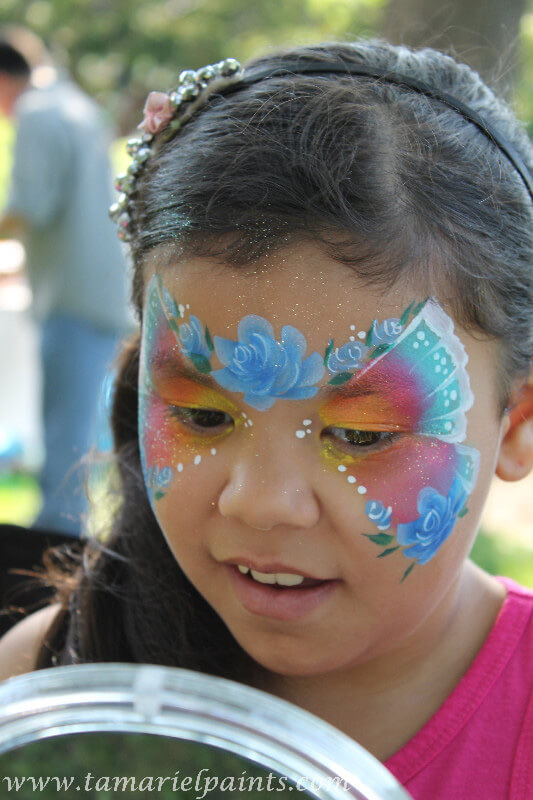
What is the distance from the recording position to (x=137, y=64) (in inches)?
575

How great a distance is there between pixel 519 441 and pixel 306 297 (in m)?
0.38

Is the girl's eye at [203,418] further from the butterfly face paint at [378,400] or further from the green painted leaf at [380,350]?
the green painted leaf at [380,350]

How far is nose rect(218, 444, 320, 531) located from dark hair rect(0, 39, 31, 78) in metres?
2.99

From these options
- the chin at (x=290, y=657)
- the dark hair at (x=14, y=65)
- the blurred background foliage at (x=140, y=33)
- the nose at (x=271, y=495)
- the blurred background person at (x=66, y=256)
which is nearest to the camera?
the nose at (x=271, y=495)

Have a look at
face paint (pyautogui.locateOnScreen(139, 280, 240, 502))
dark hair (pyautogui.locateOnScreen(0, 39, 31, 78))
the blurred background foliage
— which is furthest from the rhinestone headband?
the blurred background foliage

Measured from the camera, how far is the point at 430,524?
3.29 ft

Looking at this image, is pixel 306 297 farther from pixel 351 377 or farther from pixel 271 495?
pixel 271 495

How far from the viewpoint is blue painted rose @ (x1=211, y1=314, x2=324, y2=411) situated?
3.11 ft

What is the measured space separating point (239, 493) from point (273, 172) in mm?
345

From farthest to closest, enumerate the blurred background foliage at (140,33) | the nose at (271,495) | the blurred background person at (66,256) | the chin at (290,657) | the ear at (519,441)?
the blurred background foliage at (140,33) < the blurred background person at (66,256) < the ear at (519,441) < the chin at (290,657) < the nose at (271,495)

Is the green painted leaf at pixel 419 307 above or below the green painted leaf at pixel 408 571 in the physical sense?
above

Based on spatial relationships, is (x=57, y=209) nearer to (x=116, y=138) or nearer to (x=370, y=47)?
(x=370, y=47)

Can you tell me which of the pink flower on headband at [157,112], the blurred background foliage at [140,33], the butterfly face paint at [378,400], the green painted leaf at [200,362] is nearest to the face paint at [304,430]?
the butterfly face paint at [378,400]

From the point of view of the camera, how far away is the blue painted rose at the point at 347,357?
943 mm
